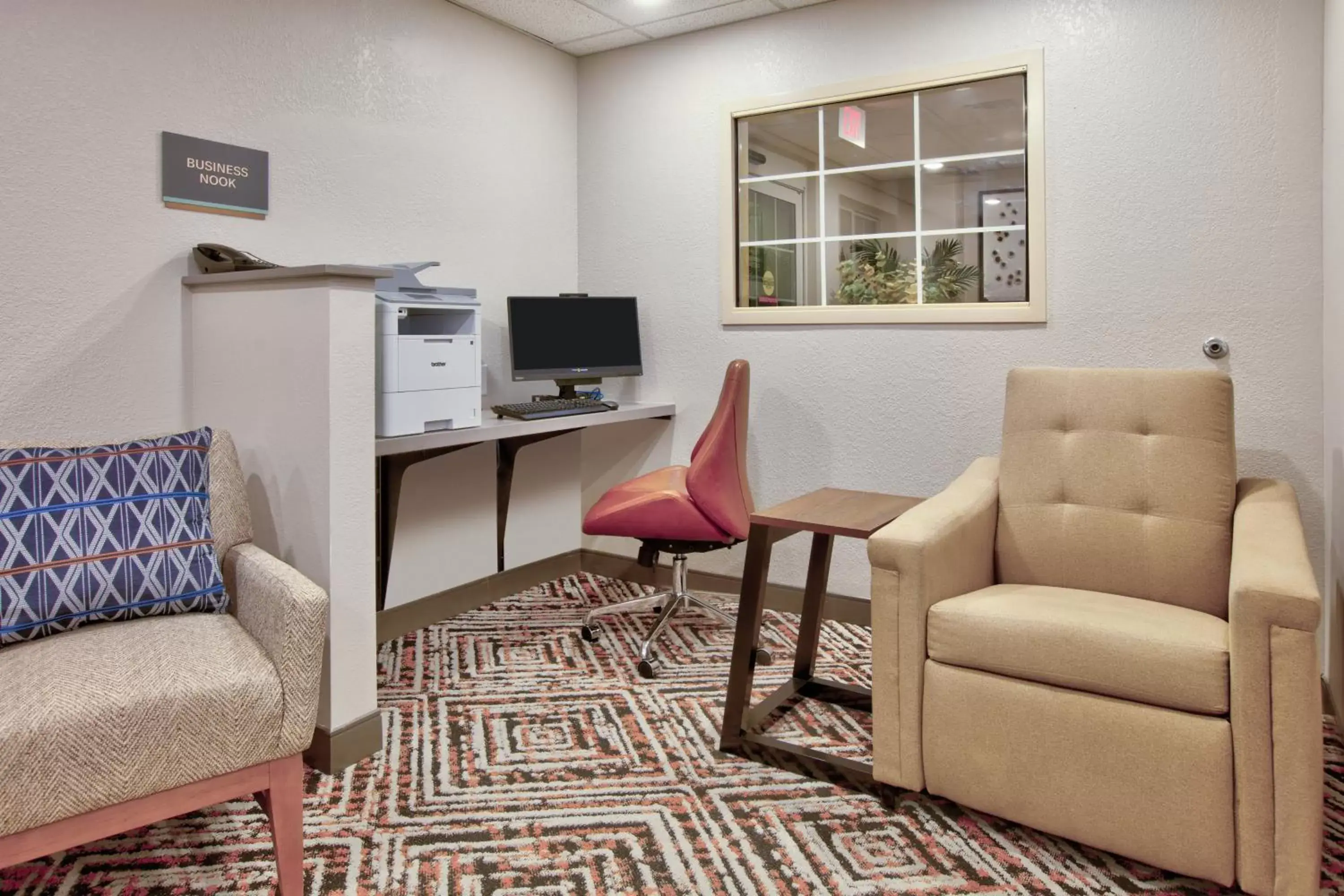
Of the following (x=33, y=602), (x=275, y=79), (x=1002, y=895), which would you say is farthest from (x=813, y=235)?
(x=33, y=602)

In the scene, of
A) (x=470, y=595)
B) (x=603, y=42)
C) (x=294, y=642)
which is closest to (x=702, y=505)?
(x=470, y=595)

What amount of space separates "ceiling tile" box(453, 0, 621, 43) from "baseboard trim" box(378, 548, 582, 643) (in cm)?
226

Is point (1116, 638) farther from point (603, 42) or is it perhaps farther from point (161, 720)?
point (603, 42)

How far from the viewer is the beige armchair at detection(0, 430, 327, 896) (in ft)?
4.94

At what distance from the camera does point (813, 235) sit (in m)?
3.65

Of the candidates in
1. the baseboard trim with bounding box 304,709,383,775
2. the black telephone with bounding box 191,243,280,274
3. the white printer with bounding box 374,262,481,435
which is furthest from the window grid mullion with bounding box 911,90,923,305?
the baseboard trim with bounding box 304,709,383,775

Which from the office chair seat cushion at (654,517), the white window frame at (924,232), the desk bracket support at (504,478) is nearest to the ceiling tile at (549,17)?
the white window frame at (924,232)

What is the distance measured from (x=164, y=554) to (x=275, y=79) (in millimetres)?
1693

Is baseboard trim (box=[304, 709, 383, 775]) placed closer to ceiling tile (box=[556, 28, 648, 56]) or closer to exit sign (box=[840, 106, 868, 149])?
exit sign (box=[840, 106, 868, 149])

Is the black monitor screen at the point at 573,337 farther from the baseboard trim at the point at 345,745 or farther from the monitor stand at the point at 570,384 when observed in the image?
the baseboard trim at the point at 345,745

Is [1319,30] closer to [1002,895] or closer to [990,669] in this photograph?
[990,669]

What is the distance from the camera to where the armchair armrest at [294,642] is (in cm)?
177

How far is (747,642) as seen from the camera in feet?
7.99

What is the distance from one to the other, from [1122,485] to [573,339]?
2.18 meters
